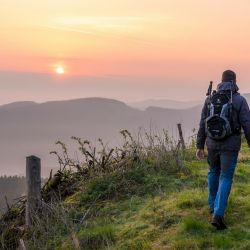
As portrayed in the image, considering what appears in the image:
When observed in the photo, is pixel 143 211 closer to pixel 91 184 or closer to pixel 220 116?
pixel 91 184

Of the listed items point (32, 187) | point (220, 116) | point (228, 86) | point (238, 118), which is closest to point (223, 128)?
point (220, 116)

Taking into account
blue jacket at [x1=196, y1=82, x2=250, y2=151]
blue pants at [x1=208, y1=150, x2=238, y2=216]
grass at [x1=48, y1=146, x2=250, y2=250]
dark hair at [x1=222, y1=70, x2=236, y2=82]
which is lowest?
grass at [x1=48, y1=146, x2=250, y2=250]

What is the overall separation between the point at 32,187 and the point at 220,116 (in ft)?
14.5

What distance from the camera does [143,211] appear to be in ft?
32.4

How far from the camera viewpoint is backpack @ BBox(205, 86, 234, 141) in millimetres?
7793

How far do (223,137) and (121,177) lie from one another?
13.6 feet

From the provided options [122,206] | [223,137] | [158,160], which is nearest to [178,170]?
[158,160]

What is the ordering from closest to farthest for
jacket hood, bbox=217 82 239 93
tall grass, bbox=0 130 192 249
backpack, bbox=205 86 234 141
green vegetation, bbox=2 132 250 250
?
backpack, bbox=205 86 234 141 → jacket hood, bbox=217 82 239 93 → green vegetation, bbox=2 132 250 250 → tall grass, bbox=0 130 192 249

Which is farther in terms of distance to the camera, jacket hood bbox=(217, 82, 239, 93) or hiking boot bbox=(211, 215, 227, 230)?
hiking boot bbox=(211, 215, 227, 230)

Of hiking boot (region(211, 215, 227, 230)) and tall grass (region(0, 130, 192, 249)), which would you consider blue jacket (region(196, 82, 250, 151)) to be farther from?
tall grass (region(0, 130, 192, 249))

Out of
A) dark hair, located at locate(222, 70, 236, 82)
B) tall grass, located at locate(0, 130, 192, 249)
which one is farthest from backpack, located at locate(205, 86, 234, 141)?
tall grass, located at locate(0, 130, 192, 249)

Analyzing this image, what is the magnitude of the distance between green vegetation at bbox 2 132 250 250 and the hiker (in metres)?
0.56

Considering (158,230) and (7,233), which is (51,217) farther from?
(158,230)

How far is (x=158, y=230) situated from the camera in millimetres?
8750
